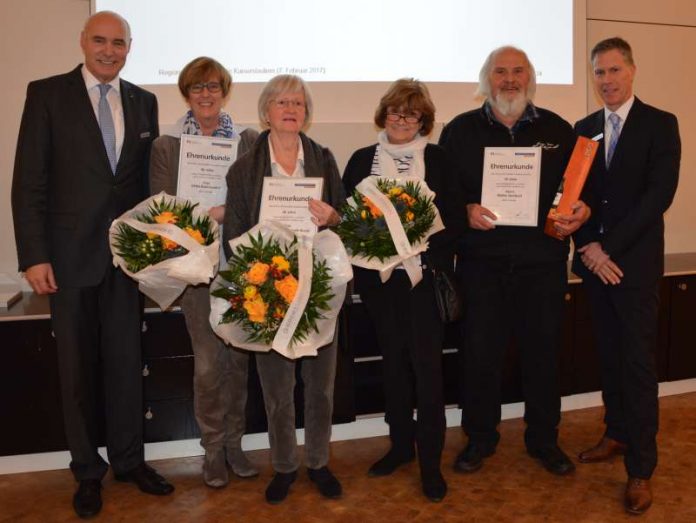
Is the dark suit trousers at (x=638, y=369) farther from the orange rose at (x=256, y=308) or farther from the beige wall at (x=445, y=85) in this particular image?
the beige wall at (x=445, y=85)

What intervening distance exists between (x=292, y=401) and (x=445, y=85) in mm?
2425

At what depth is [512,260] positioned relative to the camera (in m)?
3.12

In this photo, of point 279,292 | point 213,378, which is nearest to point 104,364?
point 213,378

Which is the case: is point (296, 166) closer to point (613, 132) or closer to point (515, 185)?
point (515, 185)

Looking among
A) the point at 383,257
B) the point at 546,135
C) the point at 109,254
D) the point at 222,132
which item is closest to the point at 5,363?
the point at 109,254

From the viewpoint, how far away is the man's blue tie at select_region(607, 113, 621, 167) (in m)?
3.06

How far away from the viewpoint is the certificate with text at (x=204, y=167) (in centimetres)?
289

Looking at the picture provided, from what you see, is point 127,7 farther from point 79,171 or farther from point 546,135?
point 546,135

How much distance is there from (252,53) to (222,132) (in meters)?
1.26

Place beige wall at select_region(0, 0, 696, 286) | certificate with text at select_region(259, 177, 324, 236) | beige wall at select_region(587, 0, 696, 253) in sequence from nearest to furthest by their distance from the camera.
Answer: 1. certificate with text at select_region(259, 177, 324, 236)
2. beige wall at select_region(0, 0, 696, 286)
3. beige wall at select_region(587, 0, 696, 253)

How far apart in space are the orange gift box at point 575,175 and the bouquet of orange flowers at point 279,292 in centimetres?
100

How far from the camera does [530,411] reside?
3320 mm

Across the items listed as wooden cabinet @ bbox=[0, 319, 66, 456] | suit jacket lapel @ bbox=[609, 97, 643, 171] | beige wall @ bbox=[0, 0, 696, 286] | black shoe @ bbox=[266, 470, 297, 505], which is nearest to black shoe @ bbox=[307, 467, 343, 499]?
black shoe @ bbox=[266, 470, 297, 505]

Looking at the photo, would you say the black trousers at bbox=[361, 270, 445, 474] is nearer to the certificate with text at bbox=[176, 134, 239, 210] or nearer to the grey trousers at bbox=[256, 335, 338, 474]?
the grey trousers at bbox=[256, 335, 338, 474]
